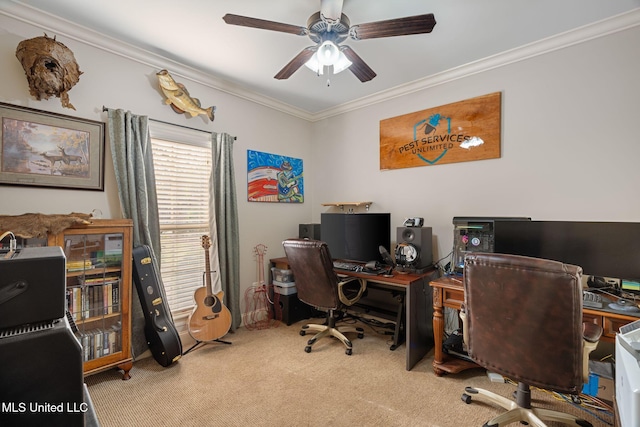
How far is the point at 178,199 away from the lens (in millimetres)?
2750

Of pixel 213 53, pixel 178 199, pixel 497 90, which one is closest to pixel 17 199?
pixel 178 199

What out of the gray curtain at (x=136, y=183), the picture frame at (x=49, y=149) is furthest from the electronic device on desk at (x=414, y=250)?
the picture frame at (x=49, y=149)

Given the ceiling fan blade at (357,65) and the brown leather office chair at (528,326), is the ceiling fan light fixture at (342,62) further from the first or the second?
the brown leather office chair at (528,326)

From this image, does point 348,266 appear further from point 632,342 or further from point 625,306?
point 632,342

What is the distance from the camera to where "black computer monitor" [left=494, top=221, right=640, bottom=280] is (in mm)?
1794

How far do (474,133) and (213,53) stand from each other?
8.04ft

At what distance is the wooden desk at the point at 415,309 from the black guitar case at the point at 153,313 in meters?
1.61

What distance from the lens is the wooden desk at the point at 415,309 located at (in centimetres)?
232

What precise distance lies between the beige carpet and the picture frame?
1.51 meters

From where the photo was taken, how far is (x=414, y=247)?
2662 millimetres

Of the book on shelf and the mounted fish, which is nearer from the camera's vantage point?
the book on shelf

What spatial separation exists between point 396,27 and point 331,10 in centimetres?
38

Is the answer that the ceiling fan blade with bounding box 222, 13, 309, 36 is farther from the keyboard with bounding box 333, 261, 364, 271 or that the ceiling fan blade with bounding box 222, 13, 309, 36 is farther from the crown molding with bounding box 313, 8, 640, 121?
the keyboard with bounding box 333, 261, 364, 271

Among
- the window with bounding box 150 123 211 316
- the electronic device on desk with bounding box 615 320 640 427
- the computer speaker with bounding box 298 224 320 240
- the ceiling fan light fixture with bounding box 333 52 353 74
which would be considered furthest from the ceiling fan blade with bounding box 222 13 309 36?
the computer speaker with bounding box 298 224 320 240
